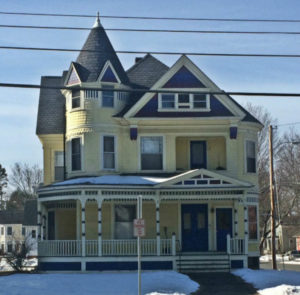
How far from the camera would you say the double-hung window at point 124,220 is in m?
34.7

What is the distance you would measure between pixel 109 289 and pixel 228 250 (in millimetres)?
7845

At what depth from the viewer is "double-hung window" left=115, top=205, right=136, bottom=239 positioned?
34.7 m

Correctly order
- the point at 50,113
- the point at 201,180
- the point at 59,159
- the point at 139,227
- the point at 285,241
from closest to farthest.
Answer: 1. the point at 139,227
2. the point at 201,180
3. the point at 50,113
4. the point at 59,159
5. the point at 285,241

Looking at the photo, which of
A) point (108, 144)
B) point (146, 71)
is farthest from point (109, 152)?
point (146, 71)

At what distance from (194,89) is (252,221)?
7.09 m

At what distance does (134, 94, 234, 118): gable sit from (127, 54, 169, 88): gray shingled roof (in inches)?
108

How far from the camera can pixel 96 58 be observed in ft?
118

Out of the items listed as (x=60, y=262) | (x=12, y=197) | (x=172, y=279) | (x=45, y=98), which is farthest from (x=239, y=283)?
(x=12, y=197)

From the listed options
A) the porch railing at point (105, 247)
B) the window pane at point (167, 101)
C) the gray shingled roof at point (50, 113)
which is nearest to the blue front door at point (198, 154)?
the window pane at point (167, 101)

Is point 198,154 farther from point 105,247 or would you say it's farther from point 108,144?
point 105,247

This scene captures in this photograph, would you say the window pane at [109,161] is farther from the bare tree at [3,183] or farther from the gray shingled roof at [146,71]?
the bare tree at [3,183]

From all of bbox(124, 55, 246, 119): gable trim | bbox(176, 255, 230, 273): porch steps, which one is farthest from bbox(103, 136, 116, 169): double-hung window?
bbox(176, 255, 230, 273): porch steps

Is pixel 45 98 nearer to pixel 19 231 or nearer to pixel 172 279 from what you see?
pixel 172 279

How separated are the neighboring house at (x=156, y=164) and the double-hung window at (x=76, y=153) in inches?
1.9
